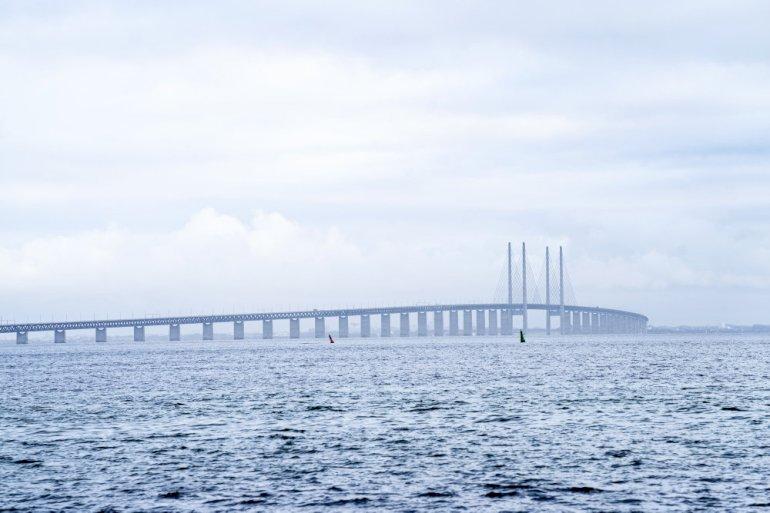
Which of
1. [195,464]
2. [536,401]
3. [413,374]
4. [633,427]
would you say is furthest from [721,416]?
[413,374]

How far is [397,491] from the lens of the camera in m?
25.0

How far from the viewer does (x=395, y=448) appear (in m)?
32.1

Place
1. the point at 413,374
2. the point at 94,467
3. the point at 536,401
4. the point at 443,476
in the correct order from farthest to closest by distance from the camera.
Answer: the point at 413,374
the point at 536,401
the point at 94,467
the point at 443,476

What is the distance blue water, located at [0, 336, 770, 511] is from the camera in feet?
79.8

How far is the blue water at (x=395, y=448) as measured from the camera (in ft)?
79.8

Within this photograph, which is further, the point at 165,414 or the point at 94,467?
the point at 165,414

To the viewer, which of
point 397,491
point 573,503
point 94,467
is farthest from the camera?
point 94,467

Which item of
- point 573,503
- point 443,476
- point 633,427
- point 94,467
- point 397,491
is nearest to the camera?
point 573,503

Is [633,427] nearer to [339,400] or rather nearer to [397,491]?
[397,491]

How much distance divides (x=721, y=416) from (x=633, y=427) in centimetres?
557

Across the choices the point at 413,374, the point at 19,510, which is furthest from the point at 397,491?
the point at 413,374

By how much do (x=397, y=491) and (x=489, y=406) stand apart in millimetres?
21235

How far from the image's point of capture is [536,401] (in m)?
48.0

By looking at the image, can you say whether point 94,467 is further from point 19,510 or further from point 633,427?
point 633,427
